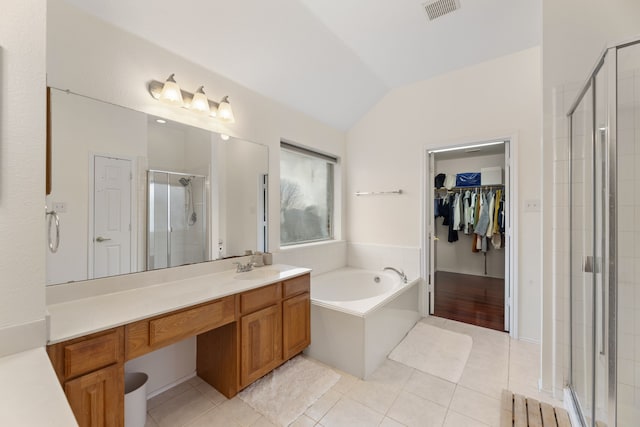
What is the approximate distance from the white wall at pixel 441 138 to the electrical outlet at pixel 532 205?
49 millimetres

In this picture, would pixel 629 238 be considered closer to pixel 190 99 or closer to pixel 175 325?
pixel 175 325

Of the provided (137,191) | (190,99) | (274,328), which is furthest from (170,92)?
(274,328)

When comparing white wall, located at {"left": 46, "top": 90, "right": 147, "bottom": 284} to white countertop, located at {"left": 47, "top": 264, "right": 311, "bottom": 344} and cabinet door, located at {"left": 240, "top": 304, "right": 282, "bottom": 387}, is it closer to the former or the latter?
white countertop, located at {"left": 47, "top": 264, "right": 311, "bottom": 344}

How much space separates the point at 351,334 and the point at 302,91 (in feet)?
7.74

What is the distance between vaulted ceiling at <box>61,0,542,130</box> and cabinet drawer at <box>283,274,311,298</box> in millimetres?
1776

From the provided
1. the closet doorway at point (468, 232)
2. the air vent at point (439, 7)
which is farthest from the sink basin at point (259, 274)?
the air vent at point (439, 7)

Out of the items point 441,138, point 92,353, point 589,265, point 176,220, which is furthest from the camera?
point 441,138

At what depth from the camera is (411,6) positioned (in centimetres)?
205

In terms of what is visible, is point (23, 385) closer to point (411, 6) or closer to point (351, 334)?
point (351, 334)

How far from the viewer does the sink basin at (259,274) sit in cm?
207

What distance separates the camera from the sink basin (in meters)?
2.07

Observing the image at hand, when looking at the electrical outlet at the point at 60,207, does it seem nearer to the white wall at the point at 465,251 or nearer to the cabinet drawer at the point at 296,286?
the cabinet drawer at the point at 296,286

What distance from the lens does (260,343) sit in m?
1.90

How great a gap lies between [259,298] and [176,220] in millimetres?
851
